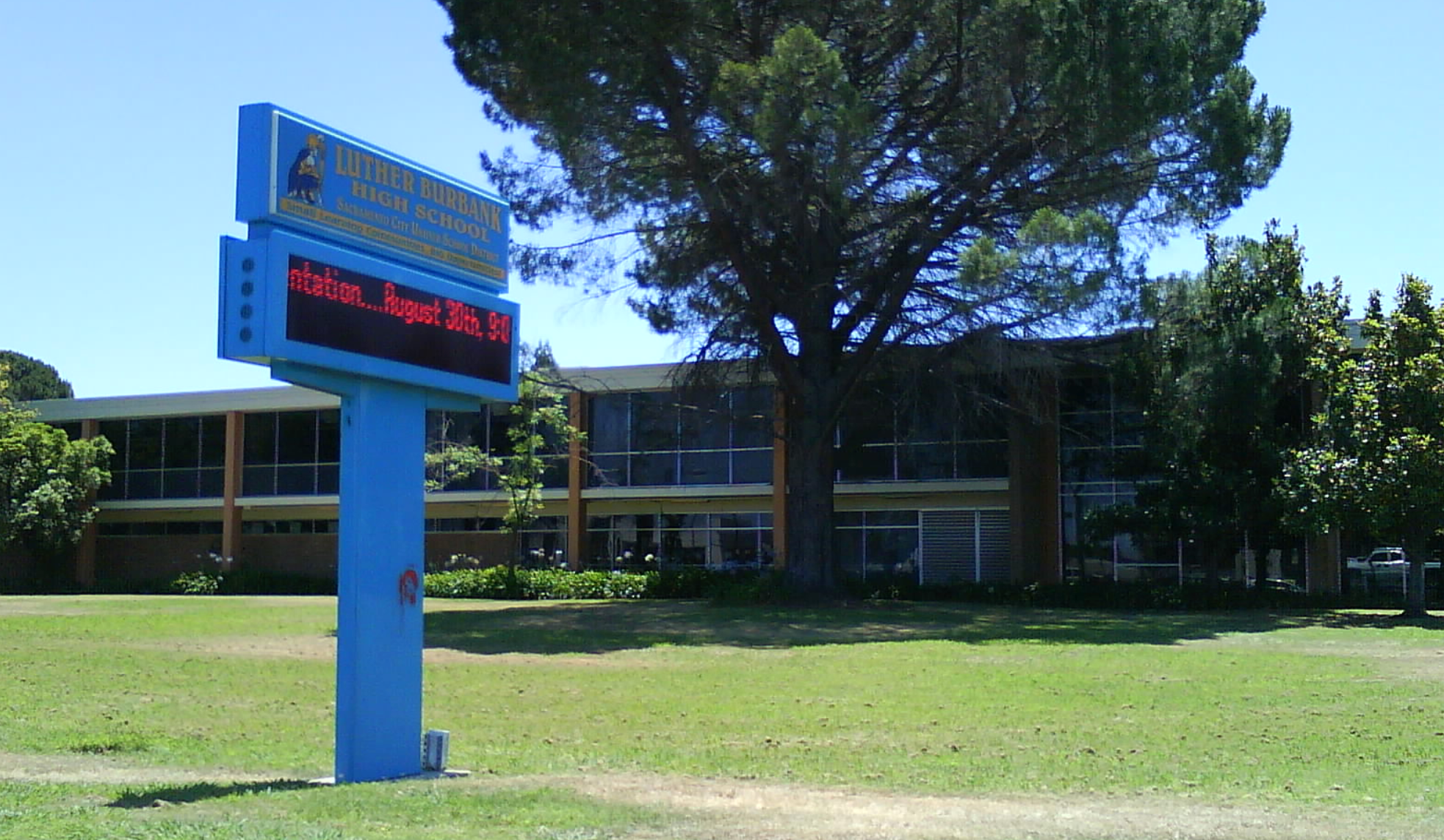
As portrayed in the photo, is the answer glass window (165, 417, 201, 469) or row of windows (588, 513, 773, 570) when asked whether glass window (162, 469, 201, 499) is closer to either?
glass window (165, 417, 201, 469)

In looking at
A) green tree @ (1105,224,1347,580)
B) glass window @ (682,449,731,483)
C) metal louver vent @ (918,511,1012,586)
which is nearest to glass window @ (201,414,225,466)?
glass window @ (682,449,731,483)

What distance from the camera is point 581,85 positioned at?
28.1m

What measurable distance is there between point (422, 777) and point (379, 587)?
145 centimetres

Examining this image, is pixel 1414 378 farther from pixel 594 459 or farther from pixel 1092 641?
pixel 594 459

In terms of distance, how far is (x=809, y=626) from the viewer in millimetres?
26672

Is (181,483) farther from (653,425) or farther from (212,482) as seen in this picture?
(653,425)

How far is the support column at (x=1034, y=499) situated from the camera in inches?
1393

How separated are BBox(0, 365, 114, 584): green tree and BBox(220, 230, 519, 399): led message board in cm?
3727

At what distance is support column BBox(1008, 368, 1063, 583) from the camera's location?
1393 inches

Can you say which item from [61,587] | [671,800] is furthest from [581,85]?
[61,587]

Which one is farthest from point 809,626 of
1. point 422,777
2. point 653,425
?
point 422,777

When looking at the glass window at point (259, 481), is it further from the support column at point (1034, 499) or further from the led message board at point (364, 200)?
the led message board at point (364, 200)

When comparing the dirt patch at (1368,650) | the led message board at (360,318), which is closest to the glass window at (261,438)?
the dirt patch at (1368,650)

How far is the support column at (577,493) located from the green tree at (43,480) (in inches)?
632
